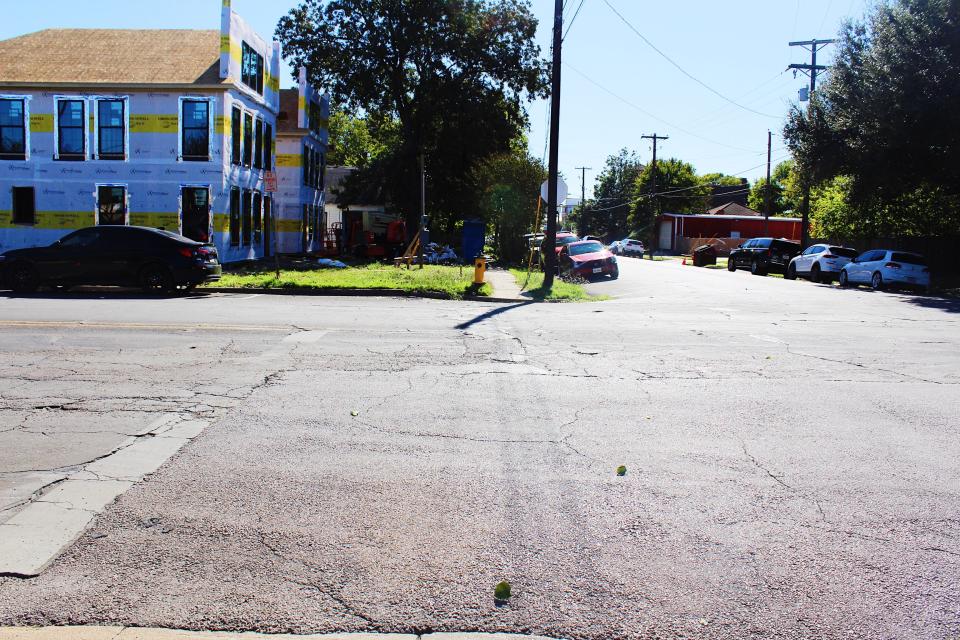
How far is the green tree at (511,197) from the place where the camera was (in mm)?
37688

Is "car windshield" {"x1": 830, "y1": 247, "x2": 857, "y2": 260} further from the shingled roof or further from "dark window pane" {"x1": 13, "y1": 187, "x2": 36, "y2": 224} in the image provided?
"dark window pane" {"x1": 13, "y1": 187, "x2": 36, "y2": 224}

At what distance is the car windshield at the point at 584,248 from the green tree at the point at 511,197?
6465mm

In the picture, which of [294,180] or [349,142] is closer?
[294,180]

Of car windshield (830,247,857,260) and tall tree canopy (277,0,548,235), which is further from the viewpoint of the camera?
tall tree canopy (277,0,548,235)

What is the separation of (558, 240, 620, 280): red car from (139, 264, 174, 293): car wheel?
47.3 feet

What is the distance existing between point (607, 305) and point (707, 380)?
913 centimetres

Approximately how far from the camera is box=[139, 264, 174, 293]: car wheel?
18.2 meters

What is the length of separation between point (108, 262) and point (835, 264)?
1017 inches

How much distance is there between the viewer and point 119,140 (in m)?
27.2

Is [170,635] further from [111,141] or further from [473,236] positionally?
[473,236]

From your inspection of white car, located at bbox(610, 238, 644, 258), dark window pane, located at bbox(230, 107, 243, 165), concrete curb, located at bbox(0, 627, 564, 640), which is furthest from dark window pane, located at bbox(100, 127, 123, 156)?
white car, located at bbox(610, 238, 644, 258)

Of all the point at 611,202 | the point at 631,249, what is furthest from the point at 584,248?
the point at 611,202

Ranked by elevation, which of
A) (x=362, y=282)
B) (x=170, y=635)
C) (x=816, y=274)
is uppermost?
(x=816, y=274)

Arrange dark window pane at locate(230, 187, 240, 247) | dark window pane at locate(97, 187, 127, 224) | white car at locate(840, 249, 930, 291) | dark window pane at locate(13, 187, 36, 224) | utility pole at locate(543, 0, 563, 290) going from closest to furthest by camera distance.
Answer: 1. utility pole at locate(543, 0, 563, 290)
2. white car at locate(840, 249, 930, 291)
3. dark window pane at locate(97, 187, 127, 224)
4. dark window pane at locate(13, 187, 36, 224)
5. dark window pane at locate(230, 187, 240, 247)
